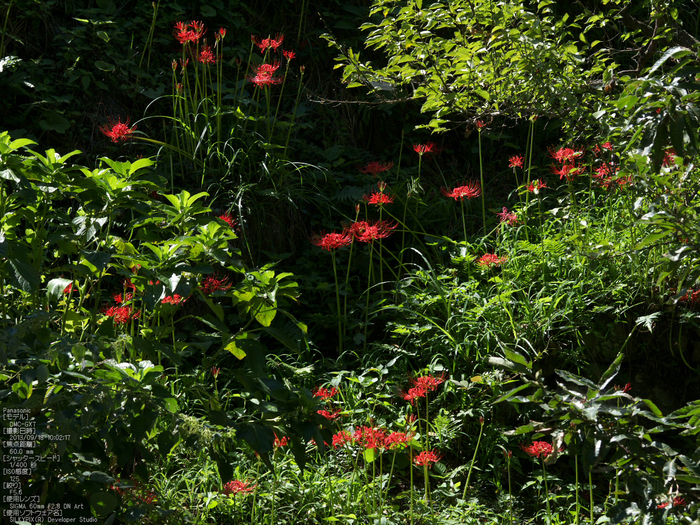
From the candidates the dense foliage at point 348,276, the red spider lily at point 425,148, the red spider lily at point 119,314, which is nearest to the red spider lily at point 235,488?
the dense foliage at point 348,276

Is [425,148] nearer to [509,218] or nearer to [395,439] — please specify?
[509,218]

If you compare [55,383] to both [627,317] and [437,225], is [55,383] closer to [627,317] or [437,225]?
[627,317]

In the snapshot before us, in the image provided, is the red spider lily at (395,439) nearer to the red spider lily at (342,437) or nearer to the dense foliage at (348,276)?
the dense foliage at (348,276)

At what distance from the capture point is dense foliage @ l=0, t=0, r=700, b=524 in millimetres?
1783

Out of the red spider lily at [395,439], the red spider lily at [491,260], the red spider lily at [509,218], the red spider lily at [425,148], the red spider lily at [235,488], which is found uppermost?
the red spider lily at [425,148]

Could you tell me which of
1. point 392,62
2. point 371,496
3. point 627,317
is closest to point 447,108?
point 392,62

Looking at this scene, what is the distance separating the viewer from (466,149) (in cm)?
516

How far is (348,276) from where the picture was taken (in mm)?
3750

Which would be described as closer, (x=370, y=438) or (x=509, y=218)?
(x=370, y=438)

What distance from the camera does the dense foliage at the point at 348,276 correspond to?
5.85ft

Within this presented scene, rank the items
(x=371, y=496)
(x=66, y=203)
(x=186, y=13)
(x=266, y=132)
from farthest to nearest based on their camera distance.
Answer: (x=186, y=13) → (x=266, y=132) → (x=66, y=203) → (x=371, y=496)

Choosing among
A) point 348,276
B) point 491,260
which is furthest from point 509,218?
point 348,276

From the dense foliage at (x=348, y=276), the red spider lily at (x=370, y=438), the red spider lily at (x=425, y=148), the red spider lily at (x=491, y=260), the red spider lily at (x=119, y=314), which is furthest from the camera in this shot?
the red spider lily at (x=425, y=148)

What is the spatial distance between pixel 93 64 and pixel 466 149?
2825mm
